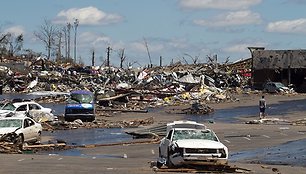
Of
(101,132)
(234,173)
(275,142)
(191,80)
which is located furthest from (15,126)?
(191,80)

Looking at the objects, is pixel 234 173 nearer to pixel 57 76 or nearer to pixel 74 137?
pixel 74 137

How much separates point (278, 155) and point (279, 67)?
213 feet

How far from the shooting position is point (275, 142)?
33.7 metres

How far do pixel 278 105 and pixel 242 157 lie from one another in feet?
132

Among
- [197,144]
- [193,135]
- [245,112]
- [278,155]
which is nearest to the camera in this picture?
[197,144]

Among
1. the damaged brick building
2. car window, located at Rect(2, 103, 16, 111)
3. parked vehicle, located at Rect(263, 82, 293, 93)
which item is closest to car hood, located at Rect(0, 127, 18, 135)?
car window, located at Rect(2, 103, 16, 111)

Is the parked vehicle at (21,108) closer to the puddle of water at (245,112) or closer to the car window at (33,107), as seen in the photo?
the car window at (33,107)

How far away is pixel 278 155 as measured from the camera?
2792 centimetres

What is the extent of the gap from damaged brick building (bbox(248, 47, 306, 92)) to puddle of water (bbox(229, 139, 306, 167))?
2328 inches

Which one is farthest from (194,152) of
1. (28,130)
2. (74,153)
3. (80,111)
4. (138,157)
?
(80,111)

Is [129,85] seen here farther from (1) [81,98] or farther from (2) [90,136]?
(2) [90,136]

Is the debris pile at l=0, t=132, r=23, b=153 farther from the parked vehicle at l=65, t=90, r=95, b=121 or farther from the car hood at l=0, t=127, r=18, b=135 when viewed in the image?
the parked vehicle at l=65, t=90, r=95, b=121

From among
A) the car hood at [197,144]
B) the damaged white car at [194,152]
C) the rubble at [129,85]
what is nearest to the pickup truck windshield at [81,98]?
the rubble at [129,85]

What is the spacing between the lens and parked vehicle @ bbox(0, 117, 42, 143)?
32781 mm
